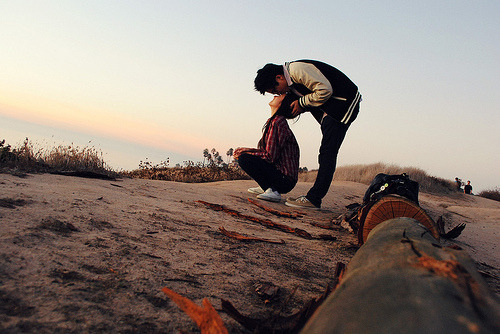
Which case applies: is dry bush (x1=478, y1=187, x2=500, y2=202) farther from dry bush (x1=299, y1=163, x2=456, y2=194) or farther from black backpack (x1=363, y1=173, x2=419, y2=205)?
black backpack (x1=363, y1=173, x2=419, y2=205)

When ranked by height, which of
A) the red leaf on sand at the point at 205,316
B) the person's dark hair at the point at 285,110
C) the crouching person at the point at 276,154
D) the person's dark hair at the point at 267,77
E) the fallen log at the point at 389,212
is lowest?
the red leaf on sand at the point at 205,316

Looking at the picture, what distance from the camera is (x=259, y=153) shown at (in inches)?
206

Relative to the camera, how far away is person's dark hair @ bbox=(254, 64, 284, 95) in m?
4.79

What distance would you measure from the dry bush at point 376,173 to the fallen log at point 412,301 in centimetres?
1158

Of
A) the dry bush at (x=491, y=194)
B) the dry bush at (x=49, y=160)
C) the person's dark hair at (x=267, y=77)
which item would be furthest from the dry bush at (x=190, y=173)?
the dry bush at (x=491, y=194)

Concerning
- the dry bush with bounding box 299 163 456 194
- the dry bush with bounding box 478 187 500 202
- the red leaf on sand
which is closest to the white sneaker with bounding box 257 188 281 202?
the red leaf on sand

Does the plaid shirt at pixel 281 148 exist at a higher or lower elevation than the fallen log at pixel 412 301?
higher

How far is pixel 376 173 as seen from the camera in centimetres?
1259

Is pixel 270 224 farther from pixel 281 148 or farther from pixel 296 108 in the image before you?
pixel 296 108

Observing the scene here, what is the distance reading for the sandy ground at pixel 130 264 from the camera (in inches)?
46.7

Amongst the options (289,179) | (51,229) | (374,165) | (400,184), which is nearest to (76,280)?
(51,229)

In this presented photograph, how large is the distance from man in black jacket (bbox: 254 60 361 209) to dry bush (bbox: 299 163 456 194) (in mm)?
8053

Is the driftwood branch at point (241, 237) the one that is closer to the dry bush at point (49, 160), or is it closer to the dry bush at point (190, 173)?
the dry bush at point (49, 160)

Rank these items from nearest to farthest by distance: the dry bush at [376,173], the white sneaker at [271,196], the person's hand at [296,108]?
the person's hand at [296,108] → the white sneaker at [271,196] → the dry bush at [376,173]
